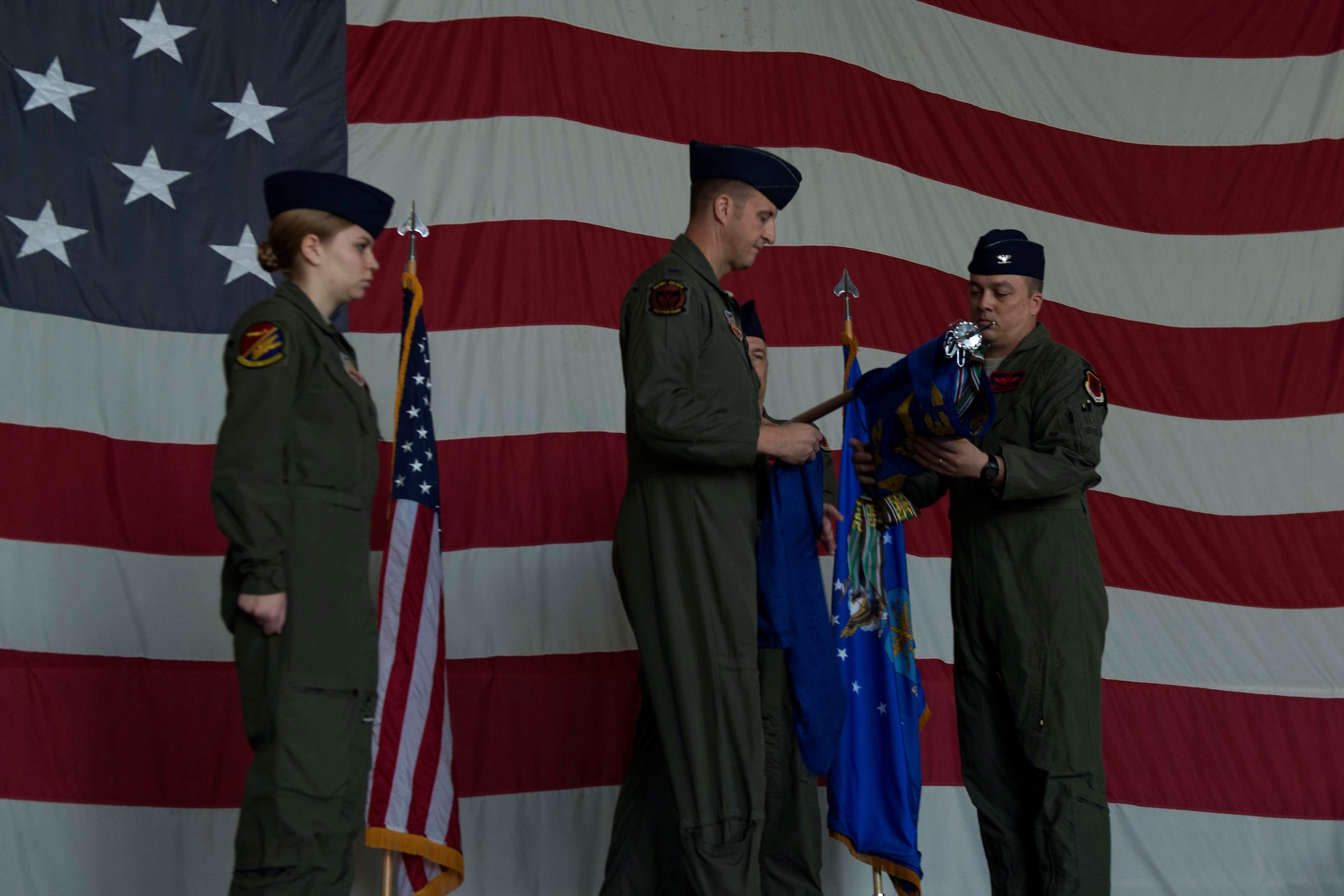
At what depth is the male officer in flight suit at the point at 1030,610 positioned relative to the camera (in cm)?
240

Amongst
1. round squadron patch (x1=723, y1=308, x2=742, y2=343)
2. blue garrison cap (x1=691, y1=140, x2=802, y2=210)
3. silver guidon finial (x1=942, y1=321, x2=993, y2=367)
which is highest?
blue garrison cap (x1=691, y1=140, x2=802, y2=210)

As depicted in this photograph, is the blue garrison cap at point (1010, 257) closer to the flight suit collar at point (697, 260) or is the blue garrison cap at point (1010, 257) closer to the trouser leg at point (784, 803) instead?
the flight suit collar at point (697, 260)

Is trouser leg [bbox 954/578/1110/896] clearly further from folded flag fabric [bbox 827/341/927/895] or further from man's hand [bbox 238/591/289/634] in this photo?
man's hand [bbox 238/591/289/634]

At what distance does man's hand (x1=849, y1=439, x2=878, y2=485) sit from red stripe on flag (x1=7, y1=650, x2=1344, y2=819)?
3.34 feet

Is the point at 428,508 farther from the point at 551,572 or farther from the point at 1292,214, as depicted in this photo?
the point at 1292,214

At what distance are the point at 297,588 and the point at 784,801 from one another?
119 centimetres

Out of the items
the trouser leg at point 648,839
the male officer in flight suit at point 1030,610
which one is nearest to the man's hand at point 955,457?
the male officer in flight suit at point 1030,610

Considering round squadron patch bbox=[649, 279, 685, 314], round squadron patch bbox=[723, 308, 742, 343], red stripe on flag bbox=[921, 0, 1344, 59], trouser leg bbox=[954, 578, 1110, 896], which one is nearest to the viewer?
round squadron patch bbox=[649, 279, 685, 314]

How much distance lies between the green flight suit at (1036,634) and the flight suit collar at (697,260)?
73 centimetres

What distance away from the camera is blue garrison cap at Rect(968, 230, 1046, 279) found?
8.92ft

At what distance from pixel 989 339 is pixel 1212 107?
7.64ft

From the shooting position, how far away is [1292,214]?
13.9 feet

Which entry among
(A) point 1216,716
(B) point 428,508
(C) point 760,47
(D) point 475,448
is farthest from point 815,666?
(C) point 760,47

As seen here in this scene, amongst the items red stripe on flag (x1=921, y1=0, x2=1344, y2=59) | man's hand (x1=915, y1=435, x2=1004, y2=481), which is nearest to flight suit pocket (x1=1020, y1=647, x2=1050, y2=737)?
man's hand (x1=915, y1=435, x2=1004, y2=481)
